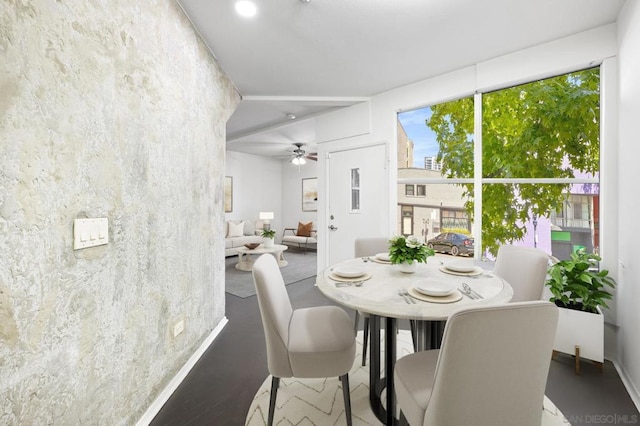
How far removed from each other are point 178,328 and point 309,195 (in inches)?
237

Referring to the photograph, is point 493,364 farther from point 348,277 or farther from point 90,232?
point 90,232

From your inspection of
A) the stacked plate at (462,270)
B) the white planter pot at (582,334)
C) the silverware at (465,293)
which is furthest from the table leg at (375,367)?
the white planter pot at (582,334)

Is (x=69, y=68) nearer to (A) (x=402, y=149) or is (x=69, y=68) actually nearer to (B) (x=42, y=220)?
(B) (x=42, y=220)

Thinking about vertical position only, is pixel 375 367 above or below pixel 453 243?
below

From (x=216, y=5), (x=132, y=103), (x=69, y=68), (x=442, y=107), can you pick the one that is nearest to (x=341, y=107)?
(x=442, y=107)

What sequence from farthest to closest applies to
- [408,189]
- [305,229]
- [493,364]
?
[305,229], [408,189], [493,364]

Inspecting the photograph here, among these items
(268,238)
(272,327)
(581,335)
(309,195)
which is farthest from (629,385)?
(309,195)

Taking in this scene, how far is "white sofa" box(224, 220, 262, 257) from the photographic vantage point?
613cm

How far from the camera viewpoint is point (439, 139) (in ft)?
10.7

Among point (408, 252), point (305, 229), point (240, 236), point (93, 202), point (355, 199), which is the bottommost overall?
point (240, 236)

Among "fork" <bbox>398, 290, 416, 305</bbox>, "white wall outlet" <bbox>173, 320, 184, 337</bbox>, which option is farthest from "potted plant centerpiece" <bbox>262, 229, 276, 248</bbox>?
"fork" <bbox>398, 290, 416, 305</bbox>

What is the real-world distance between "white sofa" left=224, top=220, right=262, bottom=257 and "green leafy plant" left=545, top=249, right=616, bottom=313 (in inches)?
196

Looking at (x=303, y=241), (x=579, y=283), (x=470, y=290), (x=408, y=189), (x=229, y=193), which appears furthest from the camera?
(x=303, y=241)

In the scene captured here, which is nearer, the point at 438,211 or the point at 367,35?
the point at 367,35
